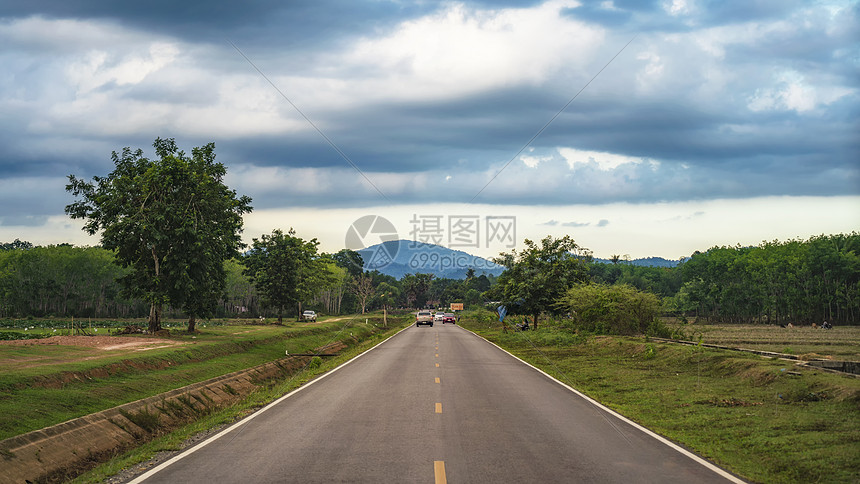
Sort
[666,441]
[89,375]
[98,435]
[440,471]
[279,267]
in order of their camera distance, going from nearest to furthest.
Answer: [440,471] < [666,441] < [98,435] < [89,375] < [279,267]

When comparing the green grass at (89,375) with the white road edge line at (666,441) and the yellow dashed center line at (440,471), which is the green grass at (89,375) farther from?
the white road edge line at (666,441)

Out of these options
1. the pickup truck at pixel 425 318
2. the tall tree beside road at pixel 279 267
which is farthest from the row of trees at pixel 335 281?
the pickup truck at pixel 425 318

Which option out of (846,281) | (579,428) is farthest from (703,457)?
(846,281)

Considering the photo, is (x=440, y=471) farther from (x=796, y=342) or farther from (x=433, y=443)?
(x=796, y=342)

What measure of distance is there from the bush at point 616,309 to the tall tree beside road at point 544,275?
340 inches

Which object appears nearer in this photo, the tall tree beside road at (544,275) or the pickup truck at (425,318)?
the tall tree beside road at (544,275)

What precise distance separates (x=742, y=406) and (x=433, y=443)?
8641 mm

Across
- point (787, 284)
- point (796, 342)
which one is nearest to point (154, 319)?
point (796, 342)

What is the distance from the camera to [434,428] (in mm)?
12703

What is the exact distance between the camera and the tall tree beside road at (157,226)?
125 feet

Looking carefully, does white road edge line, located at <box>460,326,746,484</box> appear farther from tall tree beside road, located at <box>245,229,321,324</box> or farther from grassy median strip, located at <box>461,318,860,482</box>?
tall tree beside road, located at <box>245,229,321,324</box>

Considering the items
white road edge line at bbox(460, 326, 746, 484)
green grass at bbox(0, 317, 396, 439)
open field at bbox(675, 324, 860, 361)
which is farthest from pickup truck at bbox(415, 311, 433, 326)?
white road edge line at bbox(460, 326, 746, 484)

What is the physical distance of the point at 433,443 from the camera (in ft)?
36.7

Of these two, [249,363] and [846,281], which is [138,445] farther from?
[846,281]
